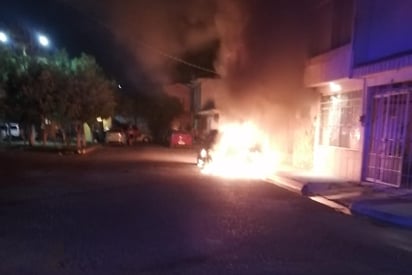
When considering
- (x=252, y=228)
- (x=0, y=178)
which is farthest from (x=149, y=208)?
(x=0, y=178)

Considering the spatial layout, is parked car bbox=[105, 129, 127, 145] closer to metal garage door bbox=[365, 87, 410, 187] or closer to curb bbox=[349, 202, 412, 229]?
metal garage door bbox=[365, 87, 410, 187]

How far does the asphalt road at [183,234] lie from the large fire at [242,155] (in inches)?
229

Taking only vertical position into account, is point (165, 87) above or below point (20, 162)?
above

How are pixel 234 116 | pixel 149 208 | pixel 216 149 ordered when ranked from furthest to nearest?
pixel 234 116, pixel 216 149, pixel 149 208

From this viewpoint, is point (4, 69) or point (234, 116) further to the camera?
point (4, 69)

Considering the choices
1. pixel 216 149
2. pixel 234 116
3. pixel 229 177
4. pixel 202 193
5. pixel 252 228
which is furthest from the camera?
pixel 234 116

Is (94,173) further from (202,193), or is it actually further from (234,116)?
(234,116)

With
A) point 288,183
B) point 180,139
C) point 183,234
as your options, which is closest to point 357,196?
point 288,183

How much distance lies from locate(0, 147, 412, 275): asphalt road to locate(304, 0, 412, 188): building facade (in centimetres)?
324

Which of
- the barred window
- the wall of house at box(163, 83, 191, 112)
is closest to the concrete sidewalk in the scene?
the barred window

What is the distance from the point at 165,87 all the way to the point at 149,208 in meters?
48.6

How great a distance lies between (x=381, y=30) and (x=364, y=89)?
6.82 feet

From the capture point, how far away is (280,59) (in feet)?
71.5

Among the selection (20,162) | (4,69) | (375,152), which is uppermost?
(4,69)
